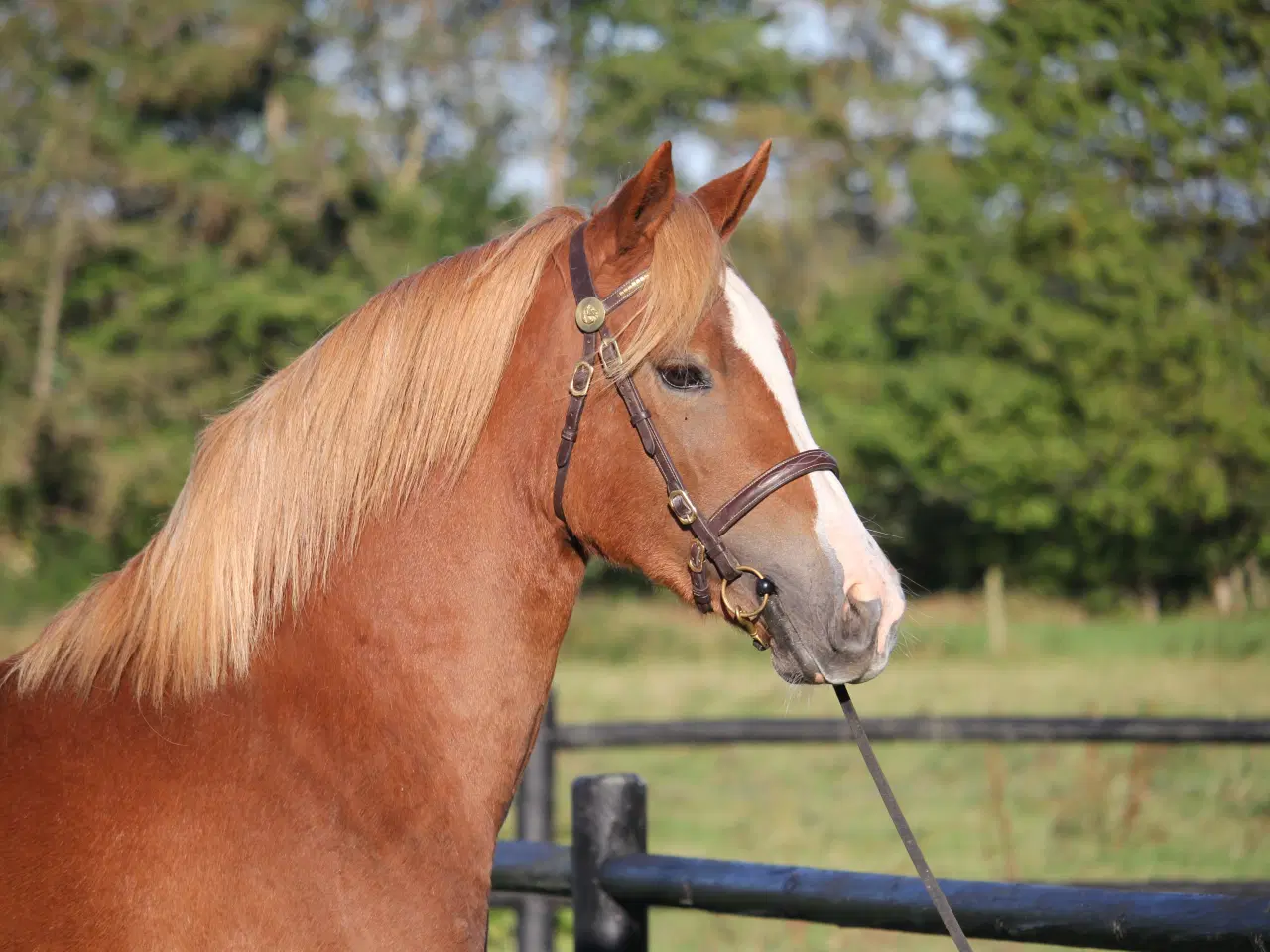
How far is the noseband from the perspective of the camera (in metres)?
2.32

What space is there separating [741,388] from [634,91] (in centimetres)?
3152

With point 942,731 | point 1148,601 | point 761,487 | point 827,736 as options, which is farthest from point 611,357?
point 1148,601

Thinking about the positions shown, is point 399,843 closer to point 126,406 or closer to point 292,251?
point 126,406

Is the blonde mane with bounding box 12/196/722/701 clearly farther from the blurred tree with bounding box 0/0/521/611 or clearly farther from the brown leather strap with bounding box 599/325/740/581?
the blurred tree with bounding box 0/0/521/611

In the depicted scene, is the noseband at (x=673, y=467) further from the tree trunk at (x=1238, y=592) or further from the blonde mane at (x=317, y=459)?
the tree trunk at (x=1238, y=592)

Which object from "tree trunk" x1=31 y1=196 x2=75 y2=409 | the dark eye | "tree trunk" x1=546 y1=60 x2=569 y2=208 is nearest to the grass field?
the dark eye

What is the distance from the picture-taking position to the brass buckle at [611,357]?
237cm

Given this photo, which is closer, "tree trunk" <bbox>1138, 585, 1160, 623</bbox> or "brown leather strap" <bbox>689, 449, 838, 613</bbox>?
"brown leather strap" <bbox>689, 449, 838, 613</bbox>

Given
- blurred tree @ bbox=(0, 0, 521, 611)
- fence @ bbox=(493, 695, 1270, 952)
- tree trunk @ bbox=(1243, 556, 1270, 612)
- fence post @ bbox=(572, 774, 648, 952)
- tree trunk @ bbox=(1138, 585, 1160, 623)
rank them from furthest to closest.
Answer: blurred tree @ bbox=(0, 0, 521, 611) → tree trunk @ bbox=(1138, 585, 1160, 623) → tree trunk @ bbox=(1243, 556, 1270, 612) → fence @ bbox=(493, 695, 1270, 952) → fence post @ bbox=(572, 774, 648, 952)

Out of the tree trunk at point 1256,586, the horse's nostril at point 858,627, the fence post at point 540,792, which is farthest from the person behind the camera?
the tree trunk at point 1256,586

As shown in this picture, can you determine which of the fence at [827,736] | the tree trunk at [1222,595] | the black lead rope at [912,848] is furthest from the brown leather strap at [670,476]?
the tree trunk at [1222,595]

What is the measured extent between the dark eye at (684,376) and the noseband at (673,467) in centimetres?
6

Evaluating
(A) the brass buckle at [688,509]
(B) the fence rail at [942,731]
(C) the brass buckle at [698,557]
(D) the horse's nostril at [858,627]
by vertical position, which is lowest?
(B) the fence rail at [942,731]

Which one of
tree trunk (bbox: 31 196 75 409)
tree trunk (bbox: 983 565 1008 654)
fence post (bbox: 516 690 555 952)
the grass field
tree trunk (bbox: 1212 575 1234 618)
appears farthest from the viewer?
tree trunk (bbox: 31 196 75 409)
